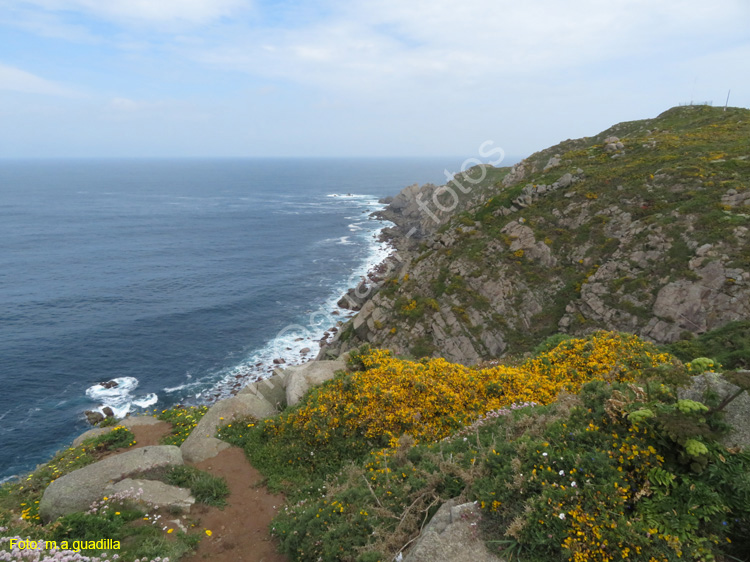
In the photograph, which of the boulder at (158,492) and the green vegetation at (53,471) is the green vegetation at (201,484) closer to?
the boulder at (158,492)

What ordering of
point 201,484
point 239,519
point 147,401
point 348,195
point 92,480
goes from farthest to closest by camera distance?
point 348,195 → point 147,401 → point 201,484 → point 92,480 → point 239,519

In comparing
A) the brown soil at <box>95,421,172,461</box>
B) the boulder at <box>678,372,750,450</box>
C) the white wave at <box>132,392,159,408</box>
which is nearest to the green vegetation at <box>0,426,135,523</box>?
the brown soil at <box>95,421,172,461</box>

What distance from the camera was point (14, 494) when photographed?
15.1 meters

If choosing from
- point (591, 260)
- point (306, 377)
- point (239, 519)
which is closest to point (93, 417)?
point (306, 377)

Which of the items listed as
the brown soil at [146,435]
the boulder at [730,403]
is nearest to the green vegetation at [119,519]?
the brown soil at [146,435]

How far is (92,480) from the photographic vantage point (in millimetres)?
13000

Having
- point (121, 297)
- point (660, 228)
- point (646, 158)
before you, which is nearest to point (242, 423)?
point (660, 228)

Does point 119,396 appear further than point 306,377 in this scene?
Yes

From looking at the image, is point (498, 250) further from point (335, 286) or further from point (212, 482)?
point (335, 286)

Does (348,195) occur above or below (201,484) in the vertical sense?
above

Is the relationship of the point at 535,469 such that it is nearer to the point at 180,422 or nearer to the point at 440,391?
the point at 440,391

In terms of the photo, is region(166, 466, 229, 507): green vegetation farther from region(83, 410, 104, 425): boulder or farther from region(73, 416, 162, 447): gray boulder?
region(83, 410, 104, 425): boulder

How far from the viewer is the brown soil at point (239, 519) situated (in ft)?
36.3

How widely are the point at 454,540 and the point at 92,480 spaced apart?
40.2 feet
